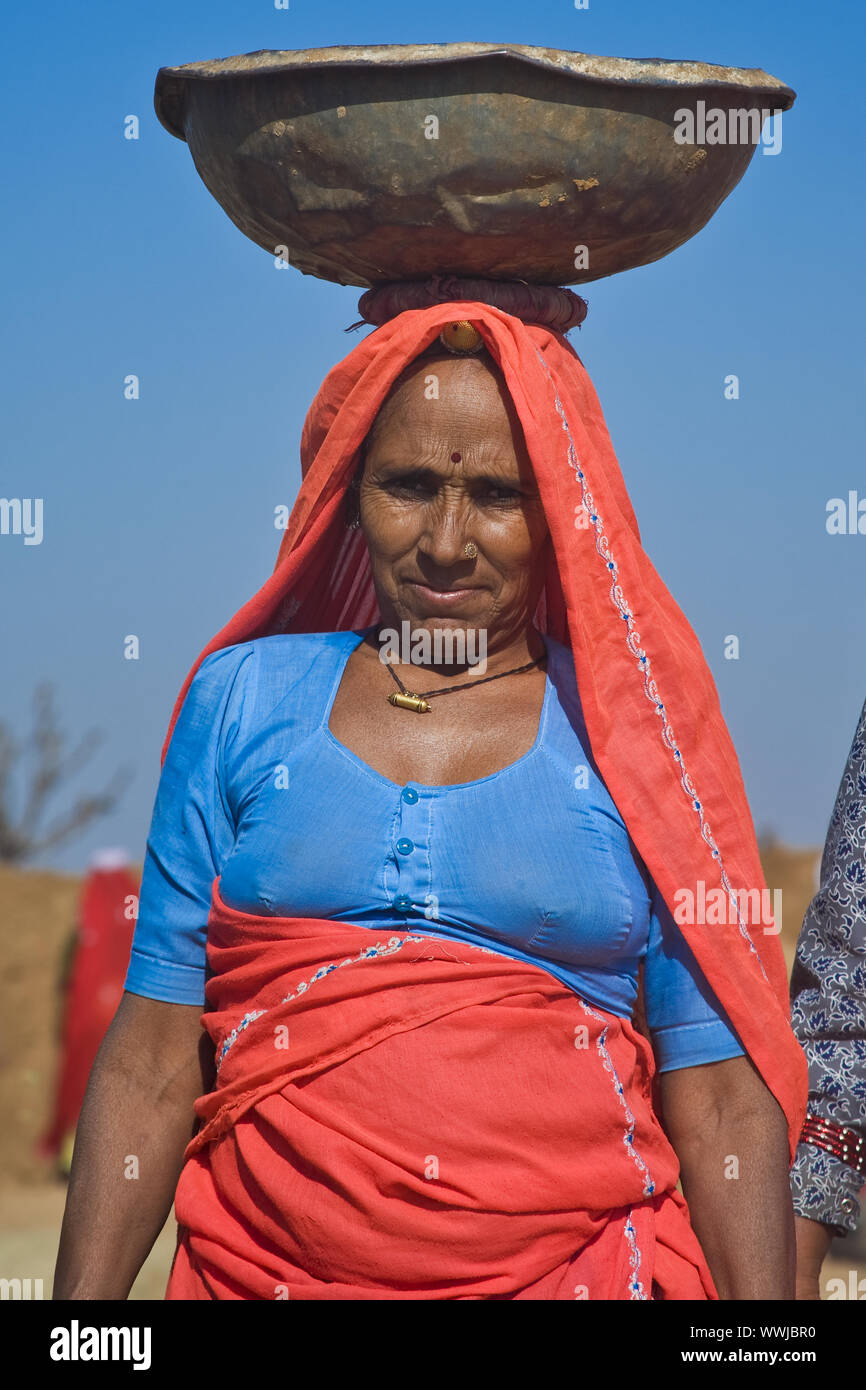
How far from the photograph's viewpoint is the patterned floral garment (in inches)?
121

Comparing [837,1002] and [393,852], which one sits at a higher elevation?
[393,852]

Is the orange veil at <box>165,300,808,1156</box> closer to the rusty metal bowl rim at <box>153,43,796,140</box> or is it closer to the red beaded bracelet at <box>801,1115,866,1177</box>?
the red beaded bracelet at <box>801,1115,866,1177</box>

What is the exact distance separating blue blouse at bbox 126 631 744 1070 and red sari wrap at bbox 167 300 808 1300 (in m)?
0.05

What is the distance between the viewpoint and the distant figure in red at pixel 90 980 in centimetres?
1133

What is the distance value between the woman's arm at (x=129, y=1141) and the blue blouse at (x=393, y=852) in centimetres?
7

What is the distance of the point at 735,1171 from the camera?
2.73m

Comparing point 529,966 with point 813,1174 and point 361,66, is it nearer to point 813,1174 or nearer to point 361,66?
point 813,1174

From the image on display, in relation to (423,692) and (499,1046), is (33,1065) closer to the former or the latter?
(423,692)

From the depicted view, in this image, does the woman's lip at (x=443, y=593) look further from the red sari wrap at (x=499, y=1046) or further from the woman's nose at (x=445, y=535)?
the red sari wrap at (x=499, y=1046)

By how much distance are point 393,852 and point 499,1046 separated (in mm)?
357

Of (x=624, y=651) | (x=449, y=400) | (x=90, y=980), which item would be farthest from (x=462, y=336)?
(x=90, y=980)

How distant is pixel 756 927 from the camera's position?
283 cm
